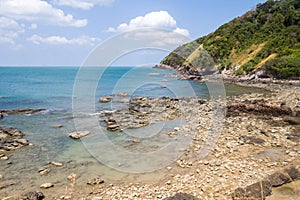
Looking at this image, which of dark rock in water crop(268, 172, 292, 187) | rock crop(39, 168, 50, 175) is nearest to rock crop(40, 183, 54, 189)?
rock crop(39, 168, 50, 175)

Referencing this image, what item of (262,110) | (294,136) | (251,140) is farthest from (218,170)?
(262,110)

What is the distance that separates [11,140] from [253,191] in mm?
14505

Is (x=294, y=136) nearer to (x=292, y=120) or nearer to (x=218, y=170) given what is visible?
(x=292, y=120)

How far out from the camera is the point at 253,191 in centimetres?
859

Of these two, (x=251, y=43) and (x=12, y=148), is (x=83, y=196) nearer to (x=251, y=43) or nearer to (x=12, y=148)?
(x=12, y=148)

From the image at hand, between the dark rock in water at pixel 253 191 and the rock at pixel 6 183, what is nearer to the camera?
the dark rock in water at pixel 253 191

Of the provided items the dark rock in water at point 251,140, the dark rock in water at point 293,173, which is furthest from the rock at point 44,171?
the dark rock in water at point 251,140

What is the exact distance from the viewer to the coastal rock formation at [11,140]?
1517cm

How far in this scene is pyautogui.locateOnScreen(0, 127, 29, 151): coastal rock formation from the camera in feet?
49.8


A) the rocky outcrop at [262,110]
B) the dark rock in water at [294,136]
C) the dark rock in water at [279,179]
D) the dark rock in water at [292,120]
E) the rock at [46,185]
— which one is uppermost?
the rocky outcrop at [262,110]

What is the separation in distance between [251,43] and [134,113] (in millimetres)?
60922

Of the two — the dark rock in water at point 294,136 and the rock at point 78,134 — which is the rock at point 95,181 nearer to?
the rock at point 78,134

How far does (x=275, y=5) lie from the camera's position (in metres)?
86.0

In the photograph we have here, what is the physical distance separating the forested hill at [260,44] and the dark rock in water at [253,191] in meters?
39.8
